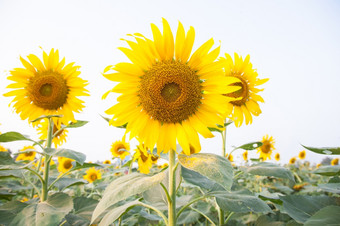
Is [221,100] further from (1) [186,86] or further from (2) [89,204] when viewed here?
(2) [89,204]

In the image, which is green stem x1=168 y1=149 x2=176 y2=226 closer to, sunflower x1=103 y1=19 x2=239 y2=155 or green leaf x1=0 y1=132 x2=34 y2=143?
sunflower x1=103 y1=19 x2=239 y2=155

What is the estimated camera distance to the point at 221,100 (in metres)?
1.87

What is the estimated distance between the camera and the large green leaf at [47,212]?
1.99m

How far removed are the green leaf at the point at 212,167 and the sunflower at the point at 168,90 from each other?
1.11 ft

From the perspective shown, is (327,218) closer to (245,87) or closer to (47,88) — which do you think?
(245,87)

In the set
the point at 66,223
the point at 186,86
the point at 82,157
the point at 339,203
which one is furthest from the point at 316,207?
the point at 66,223

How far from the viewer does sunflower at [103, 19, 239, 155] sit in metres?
1.87

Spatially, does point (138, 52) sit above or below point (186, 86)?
above

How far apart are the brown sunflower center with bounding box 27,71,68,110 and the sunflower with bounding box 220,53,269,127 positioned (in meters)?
2.27

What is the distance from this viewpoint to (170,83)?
1.99 m

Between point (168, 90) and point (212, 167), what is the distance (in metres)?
0.87

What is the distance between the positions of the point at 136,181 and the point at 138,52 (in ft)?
3.07

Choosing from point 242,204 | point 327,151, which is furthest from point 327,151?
point 242,204

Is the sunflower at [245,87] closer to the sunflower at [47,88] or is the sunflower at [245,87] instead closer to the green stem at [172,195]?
the green stem at [172,195]
